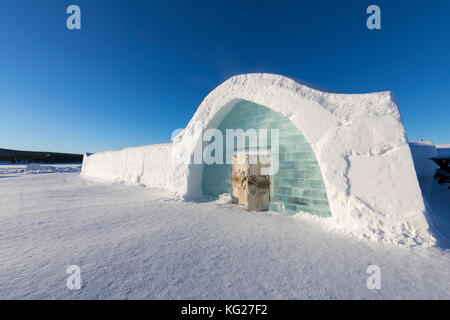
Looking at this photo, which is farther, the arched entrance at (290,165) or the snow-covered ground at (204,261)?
the arched entrance at (290,165)

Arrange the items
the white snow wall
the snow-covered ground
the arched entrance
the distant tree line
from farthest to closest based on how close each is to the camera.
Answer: the distant tree line → the arched entrance → the white snow wall → the snow-covered ground

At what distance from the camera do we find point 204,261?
2.31 metres

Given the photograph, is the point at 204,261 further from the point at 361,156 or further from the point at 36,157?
the point at 36,157

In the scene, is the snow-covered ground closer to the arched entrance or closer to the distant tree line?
the arched entrance

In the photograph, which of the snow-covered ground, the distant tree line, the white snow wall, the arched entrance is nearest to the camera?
the snow-covered ground

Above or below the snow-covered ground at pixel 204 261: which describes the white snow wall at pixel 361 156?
above

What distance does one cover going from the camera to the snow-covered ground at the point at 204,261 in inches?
69.5

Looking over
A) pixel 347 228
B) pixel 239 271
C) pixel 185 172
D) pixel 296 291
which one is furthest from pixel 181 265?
pixel 185 172

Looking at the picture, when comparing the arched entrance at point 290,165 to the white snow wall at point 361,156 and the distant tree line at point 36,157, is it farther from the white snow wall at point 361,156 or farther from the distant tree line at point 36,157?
the distant tree line at point 36,157

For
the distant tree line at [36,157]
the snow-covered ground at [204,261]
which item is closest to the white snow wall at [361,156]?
the snow-covered ground at [204,261]

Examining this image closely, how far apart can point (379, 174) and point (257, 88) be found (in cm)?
363

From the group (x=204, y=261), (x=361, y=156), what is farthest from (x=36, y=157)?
(x=361, y=156)

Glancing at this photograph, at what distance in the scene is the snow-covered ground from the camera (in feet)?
5.79

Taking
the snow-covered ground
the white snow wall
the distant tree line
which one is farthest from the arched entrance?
the distant tree line
